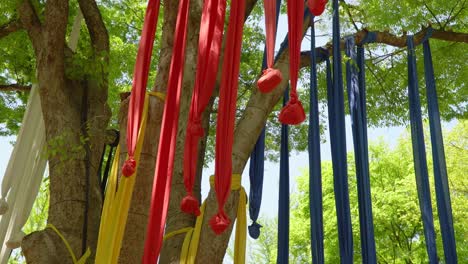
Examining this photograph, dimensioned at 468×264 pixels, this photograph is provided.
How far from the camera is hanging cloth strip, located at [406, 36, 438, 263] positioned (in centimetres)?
384

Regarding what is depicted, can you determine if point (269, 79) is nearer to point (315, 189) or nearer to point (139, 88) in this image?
point (139, 88)

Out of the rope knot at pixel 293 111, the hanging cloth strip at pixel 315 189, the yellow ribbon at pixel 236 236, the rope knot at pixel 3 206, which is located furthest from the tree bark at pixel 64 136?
the rope knot at pixel 293 111

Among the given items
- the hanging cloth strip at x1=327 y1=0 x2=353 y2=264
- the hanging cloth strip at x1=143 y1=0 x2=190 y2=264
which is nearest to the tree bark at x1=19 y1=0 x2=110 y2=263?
the hanging cloth strip at x1=143 y1=0 x2=190 y2=264

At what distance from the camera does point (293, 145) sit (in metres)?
7.18

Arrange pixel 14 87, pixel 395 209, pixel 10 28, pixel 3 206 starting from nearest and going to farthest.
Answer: pixel 3 206 < pixel 10 28 < pixel 14 87 < pixel 395 209

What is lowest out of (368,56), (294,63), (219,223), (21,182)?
(219,223)

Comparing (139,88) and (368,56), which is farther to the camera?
(368,56)

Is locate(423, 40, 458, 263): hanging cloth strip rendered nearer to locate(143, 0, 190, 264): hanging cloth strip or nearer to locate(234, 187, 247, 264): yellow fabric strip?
locate(234, 187, 247, 264): yellow fabric strip

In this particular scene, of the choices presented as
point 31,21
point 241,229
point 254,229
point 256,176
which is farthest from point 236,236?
point 31,21

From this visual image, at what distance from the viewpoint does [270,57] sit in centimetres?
185

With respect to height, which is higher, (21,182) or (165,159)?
(21,182)

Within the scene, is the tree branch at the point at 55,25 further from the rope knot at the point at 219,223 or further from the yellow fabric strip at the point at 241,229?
the rope knot at the point at 219,223

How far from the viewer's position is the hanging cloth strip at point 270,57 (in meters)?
1.78

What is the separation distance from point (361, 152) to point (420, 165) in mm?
534
